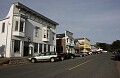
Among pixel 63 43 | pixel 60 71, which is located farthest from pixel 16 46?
pixel 63 43

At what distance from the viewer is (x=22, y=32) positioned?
102 feet

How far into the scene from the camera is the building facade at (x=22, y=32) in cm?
2959


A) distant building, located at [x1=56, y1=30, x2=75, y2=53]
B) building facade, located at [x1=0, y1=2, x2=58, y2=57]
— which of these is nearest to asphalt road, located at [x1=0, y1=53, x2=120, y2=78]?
building facade, located at [x1=0, y1=2, x2=58, y2=57]

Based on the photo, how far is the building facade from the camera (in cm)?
2959

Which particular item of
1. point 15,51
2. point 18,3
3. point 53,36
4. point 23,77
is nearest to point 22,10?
point 18,3

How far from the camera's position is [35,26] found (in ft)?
119

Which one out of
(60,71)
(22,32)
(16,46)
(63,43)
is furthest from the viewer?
(63,43)

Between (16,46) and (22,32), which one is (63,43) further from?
(16,46)

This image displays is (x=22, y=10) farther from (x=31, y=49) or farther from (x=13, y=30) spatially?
(x=31, y=49)

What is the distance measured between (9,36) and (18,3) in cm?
634

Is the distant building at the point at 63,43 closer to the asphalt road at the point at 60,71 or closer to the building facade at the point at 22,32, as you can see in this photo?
the building facade at the point at 22,32

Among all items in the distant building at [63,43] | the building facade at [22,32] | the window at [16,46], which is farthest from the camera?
the distant building at [63,43]

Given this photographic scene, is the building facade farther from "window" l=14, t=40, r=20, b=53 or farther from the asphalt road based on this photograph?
the asphalt road

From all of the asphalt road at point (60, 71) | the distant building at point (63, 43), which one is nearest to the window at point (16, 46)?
the asphalt road at point (60, 71)
